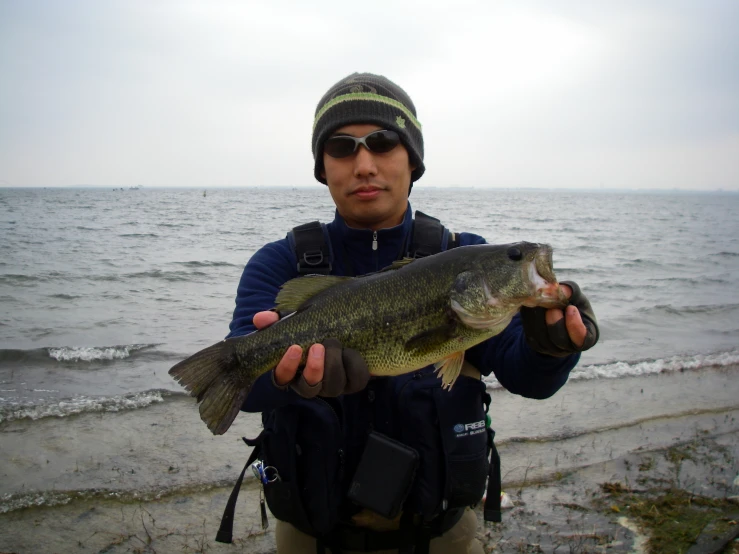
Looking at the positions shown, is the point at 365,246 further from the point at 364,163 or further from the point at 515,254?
the point at 515,254

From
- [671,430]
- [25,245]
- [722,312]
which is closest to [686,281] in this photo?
[722,312]

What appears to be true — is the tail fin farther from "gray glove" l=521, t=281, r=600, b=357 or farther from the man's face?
"gray glove" l=521, t=281, r=600, b=357

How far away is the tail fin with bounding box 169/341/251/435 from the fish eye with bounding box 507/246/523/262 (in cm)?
158

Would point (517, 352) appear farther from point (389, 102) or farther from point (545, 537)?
point (545, 537)

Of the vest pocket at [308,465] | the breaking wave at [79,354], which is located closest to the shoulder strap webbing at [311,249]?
the vest pocket at [308,465]

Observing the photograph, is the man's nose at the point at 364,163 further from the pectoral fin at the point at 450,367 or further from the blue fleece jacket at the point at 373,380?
the pectoral fin at the point at 450,367

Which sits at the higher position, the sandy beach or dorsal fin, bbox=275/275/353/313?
dorsal fin, bbox=275/275/353/313

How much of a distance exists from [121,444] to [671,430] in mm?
6960

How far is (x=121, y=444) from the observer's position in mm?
6051

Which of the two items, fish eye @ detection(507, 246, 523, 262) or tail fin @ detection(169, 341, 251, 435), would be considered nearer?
tail fin @ detection(169, 341, 251, 435)

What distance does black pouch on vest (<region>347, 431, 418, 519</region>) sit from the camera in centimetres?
268

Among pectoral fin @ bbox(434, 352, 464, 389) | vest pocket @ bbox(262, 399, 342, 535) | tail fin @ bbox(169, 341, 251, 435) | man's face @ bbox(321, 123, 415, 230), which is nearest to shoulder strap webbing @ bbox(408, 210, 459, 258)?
man's face @ bbox(321, 123, 415, 230)

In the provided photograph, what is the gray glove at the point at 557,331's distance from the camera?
233 cm

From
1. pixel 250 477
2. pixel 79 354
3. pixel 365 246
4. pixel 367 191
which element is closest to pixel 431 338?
pixel 365 246
